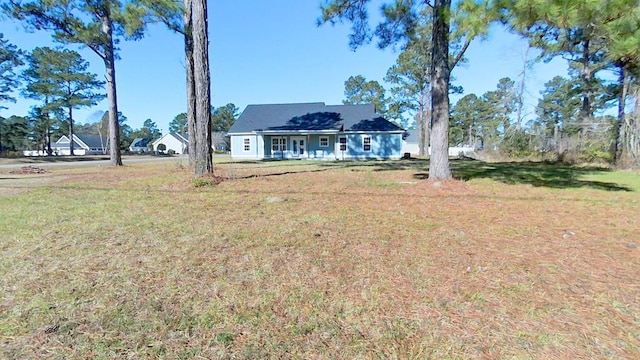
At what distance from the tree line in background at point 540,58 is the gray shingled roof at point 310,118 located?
6702 mm

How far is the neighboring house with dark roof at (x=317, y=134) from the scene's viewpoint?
80.5 ft

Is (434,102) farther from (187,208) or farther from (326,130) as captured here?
(326,130)

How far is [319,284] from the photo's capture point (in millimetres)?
2582

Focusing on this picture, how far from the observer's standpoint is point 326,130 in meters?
23.9

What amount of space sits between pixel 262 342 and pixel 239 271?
3.51ft

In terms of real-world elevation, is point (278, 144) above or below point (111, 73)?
below

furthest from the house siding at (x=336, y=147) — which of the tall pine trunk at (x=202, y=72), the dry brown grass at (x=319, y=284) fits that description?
the dry brown grass at (x=319, y=284)

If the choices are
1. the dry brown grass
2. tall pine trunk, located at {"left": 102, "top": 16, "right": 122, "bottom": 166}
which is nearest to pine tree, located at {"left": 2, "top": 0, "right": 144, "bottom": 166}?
tall pine trunk, located at {"left": 102, "top": 16, "right": 122, "bottom": 166}

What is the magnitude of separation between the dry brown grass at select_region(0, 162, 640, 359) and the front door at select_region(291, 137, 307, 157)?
803 inches

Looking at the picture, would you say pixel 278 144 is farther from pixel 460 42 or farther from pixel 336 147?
pixel 460 42

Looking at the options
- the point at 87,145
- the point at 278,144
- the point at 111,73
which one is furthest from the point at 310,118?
the point at 87,145

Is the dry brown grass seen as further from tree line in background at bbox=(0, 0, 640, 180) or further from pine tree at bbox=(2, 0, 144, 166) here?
pine tree at bbox=(2, 0, 144, 166)

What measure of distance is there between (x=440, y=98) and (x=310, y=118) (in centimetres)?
1895

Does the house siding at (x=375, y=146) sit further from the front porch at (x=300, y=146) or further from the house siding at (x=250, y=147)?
the house siding at (x=250, y=147)
